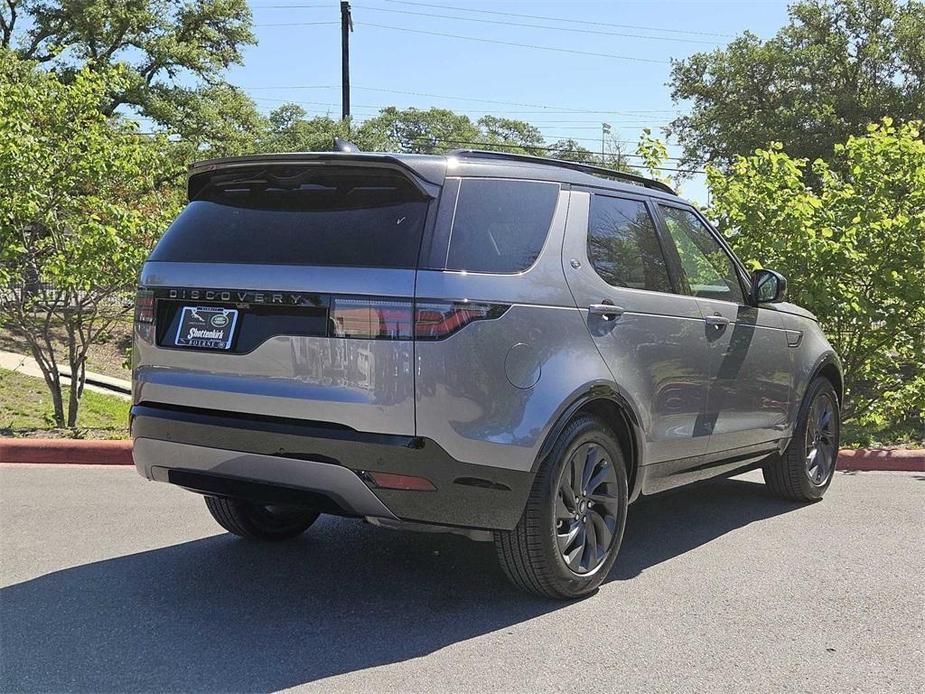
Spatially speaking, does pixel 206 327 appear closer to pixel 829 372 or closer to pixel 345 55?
pixel 829 372

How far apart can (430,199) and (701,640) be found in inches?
81.4

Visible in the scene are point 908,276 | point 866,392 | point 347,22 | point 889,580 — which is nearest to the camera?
point 889,580

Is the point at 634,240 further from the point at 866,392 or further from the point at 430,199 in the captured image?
the point at 866,392

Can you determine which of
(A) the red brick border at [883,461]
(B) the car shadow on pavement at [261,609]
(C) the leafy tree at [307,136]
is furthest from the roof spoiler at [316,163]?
(C) the leafy tree at [307,136]

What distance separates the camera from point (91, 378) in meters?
21.6

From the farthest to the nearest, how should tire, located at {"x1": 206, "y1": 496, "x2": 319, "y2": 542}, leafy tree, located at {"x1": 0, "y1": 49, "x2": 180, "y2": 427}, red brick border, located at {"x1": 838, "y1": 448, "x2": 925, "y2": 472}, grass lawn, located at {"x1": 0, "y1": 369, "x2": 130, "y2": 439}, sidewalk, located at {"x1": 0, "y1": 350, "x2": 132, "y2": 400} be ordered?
sidewalk, located at {"x1": 0, "y1": 350, "x2": 132, "y2": 400} < leafy tree, located at {"x1": 0, "y1": 49, "x2": 180, "y2": 427} < grass lawn, located at {"x1": 0, "y1": 369, "x2": 130, "y2": 439} < red brick border, located at {"x1": 838, "y1": 448, "x2": 925, "y2": 472} < tire, located at {"x1": 206, "y1": 496, "x2": 319, "y2": 542}

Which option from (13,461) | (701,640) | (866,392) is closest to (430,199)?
(701,640)

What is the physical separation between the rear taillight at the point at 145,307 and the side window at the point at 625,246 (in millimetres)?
1969

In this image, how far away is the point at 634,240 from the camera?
4.91m

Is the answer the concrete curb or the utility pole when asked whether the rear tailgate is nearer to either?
the concrete curb

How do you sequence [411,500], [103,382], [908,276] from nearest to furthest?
1. [411,500]
2. [908,276]
3. [103,382]

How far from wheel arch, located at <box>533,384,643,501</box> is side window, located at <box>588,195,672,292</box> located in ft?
1.83

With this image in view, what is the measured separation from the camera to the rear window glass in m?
3.97

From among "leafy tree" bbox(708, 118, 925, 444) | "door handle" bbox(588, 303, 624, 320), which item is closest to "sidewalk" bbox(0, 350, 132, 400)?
"leafy tree" bbox(708, 118, 925, 444)
